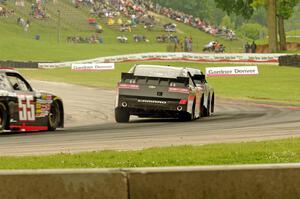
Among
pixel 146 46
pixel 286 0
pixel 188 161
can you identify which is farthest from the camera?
pixel 146 46

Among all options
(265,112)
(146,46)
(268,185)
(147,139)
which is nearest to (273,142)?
(147,139)

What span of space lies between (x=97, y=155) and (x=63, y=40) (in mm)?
83308

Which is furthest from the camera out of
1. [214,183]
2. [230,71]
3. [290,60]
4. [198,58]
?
[198,58]

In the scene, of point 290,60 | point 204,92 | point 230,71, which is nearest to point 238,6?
point 290,60

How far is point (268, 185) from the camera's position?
671 cm

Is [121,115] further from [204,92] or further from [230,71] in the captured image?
[230,71]

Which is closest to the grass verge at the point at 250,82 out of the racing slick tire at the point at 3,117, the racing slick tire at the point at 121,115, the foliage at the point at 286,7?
the foliage at the point at 286,7

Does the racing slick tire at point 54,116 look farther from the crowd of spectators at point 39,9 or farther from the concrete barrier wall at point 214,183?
the crowd of spectators at point 39,9

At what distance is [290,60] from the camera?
59.6m

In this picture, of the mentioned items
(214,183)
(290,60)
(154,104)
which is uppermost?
(214,183)

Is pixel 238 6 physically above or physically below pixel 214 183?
above

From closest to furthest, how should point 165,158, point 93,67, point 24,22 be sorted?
point 165,158 < point 93,67 < point 24,22

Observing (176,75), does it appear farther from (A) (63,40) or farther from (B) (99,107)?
(A) (63,40)

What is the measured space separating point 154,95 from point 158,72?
29.6 inches
